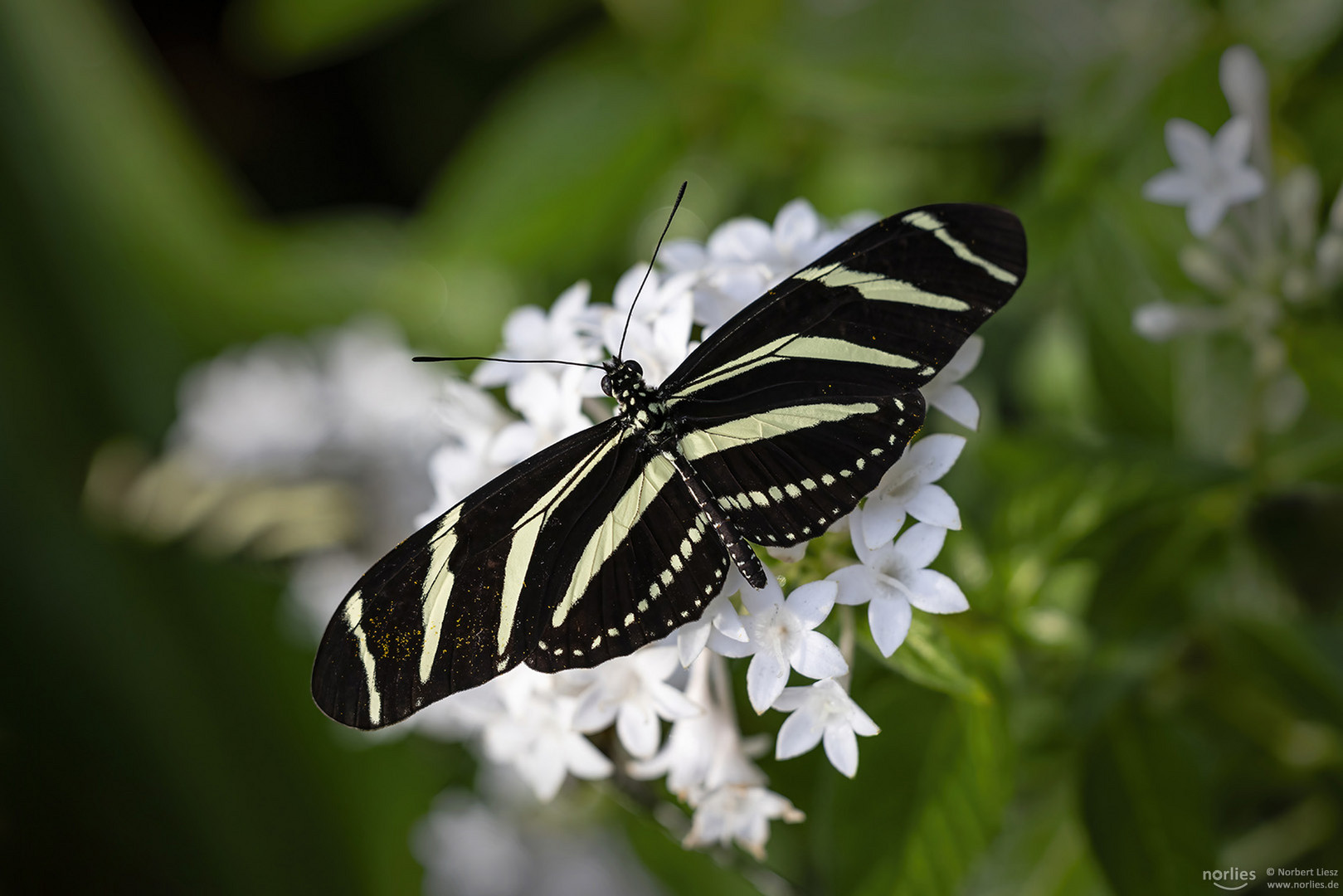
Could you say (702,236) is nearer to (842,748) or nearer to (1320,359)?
(1320,359)

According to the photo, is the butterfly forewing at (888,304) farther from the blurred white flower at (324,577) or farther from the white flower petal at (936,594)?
the blurred white flower at (324,577)

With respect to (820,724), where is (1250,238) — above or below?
above

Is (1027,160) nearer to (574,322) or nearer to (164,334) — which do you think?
(574,322)

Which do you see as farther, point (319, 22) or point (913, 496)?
point (319, 22)

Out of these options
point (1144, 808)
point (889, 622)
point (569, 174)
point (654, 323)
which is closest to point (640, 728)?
point (889, 622)


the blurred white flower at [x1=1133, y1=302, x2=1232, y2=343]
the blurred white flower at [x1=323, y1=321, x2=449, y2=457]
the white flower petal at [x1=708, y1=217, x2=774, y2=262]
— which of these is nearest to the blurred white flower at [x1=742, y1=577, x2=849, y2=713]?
the white flower petal at [x1=708, y1=217, x2=774, y2=262]

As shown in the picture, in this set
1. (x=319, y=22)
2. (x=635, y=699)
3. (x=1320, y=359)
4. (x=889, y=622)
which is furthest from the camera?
(x=319, y=22)

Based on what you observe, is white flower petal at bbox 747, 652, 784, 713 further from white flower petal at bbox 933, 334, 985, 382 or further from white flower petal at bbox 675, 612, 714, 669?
white flower petal at bbox 933, 334, 985, 382
